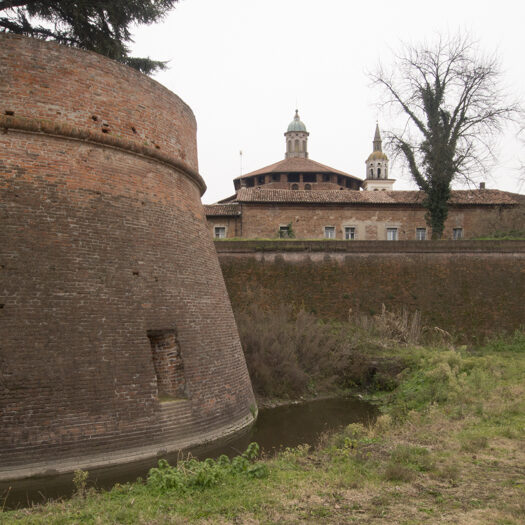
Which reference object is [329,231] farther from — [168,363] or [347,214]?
[168,363]

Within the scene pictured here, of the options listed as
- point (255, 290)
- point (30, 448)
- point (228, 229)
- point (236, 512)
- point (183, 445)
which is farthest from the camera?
point (228, 229)

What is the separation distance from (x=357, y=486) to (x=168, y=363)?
397cm

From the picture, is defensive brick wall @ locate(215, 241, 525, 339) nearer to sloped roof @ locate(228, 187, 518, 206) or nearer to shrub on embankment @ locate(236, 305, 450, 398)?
shrub on embankment @ locate(236, 305, 450, 398)

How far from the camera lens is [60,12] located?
44.6 feet

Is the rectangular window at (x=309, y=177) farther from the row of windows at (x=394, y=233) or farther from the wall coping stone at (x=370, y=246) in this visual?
the wall coping stone at (x=370, y=246)

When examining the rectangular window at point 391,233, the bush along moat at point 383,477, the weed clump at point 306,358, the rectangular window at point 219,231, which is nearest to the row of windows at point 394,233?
the rectangular window at point 391,233

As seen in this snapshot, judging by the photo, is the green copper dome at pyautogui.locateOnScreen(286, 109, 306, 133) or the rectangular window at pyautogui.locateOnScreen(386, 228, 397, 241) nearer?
the rectangular window at pyautogui.locateOnScreen(386, 228, 397, 241)

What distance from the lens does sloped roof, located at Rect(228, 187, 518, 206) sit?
2347 cm

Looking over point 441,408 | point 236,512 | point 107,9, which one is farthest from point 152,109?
point 441,408

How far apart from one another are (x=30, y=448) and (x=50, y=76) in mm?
5431

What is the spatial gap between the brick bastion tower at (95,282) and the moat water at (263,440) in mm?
165

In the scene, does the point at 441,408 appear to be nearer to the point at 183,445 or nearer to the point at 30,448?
the point at 183,445

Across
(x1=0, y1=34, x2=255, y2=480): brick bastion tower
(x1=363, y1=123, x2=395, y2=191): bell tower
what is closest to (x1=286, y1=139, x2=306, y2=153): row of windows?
(x1=363, y1=123, x2=395, y2=191): bell tower

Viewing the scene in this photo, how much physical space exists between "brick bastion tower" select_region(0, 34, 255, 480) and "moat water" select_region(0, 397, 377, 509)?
17cm
